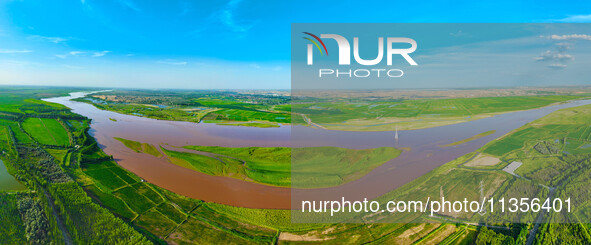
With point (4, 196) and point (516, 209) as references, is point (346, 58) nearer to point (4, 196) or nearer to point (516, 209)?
point (516, 209)

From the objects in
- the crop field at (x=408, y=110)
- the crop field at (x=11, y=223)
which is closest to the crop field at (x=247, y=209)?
the crop field at (x=11, y=223)

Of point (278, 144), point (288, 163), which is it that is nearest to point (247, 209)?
point (288, 163)

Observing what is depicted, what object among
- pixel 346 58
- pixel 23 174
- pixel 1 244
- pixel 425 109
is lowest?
pixel 1 244

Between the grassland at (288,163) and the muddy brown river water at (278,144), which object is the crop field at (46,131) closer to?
the muddy brown river water at (278,144)

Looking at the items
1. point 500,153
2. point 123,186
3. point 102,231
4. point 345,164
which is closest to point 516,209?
point 345,164

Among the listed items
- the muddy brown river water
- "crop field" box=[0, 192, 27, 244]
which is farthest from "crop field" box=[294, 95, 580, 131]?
"crop field" box=[0, 192, 27, 244]

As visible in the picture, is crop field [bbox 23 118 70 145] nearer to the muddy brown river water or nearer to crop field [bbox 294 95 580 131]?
the muddy brown river water
